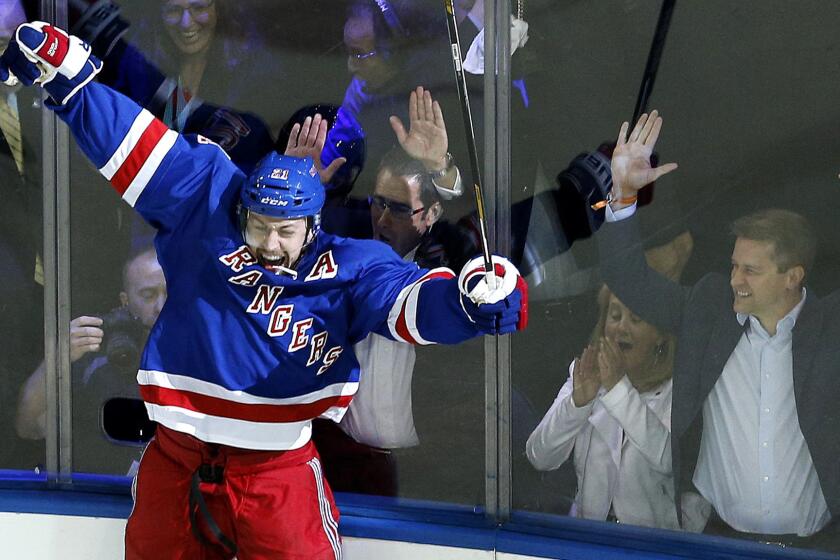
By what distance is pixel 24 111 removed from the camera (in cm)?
320

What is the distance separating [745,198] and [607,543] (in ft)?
2.96

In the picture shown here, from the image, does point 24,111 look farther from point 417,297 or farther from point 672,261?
Answer: point 672,261

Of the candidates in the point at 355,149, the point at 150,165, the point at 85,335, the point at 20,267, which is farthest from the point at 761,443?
the point at 20,267

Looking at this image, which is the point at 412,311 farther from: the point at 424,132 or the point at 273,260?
the point at 424,132

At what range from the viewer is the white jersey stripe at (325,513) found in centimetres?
294

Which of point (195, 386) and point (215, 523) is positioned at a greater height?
point (195, 386)

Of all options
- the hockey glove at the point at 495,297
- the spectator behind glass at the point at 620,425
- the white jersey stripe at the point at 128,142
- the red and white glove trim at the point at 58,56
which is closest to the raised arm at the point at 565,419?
the spectator behind glass at the point at 620,425

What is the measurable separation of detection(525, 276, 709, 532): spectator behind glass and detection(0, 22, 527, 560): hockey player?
0.46 m

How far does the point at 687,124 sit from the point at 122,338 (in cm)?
155

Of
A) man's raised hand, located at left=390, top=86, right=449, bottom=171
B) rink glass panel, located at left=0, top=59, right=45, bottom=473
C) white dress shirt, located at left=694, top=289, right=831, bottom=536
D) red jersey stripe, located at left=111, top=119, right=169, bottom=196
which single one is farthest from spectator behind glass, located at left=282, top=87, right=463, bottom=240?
white dress shirt, located at left=694, top=289, right=831, bottom=536

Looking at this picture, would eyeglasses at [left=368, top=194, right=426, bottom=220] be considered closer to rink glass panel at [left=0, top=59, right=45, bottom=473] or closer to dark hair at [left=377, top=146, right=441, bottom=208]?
dark hair at [left=377, top=146, right=441, bottom=208]

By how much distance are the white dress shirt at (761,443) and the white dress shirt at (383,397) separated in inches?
28.8

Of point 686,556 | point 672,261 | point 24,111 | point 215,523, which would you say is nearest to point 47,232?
point 24,111

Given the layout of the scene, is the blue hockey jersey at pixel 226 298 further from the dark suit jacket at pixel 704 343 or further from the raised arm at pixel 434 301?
the dark suit jacket at pixel 704 343
